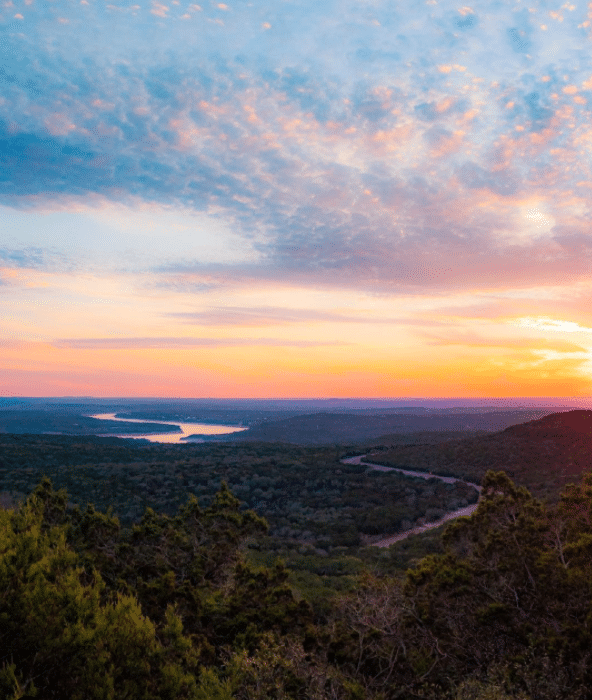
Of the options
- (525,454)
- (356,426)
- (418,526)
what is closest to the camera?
(418,526)

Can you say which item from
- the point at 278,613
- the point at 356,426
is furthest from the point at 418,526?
the point at 356,426

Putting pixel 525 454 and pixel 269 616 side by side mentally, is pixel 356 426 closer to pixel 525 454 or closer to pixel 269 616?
pixel 525 454

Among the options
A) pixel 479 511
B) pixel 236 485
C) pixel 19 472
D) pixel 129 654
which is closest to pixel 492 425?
pixel 236 485

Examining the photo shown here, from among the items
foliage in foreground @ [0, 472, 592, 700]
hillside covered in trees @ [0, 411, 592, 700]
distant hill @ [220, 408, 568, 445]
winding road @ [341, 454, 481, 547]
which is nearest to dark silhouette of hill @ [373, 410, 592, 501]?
winding road @ [341, 454, 481, 547]

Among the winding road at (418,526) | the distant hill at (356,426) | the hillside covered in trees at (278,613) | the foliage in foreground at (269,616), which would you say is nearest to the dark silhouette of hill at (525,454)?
the winding road at (418,526)

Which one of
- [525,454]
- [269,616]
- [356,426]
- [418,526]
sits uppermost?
[269,616]

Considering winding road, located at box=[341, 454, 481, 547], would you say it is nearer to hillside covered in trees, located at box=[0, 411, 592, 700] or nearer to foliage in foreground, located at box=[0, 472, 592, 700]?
hillside covered in trees, located at box=[0, 411, 592, 700]

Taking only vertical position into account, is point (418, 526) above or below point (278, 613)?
below
